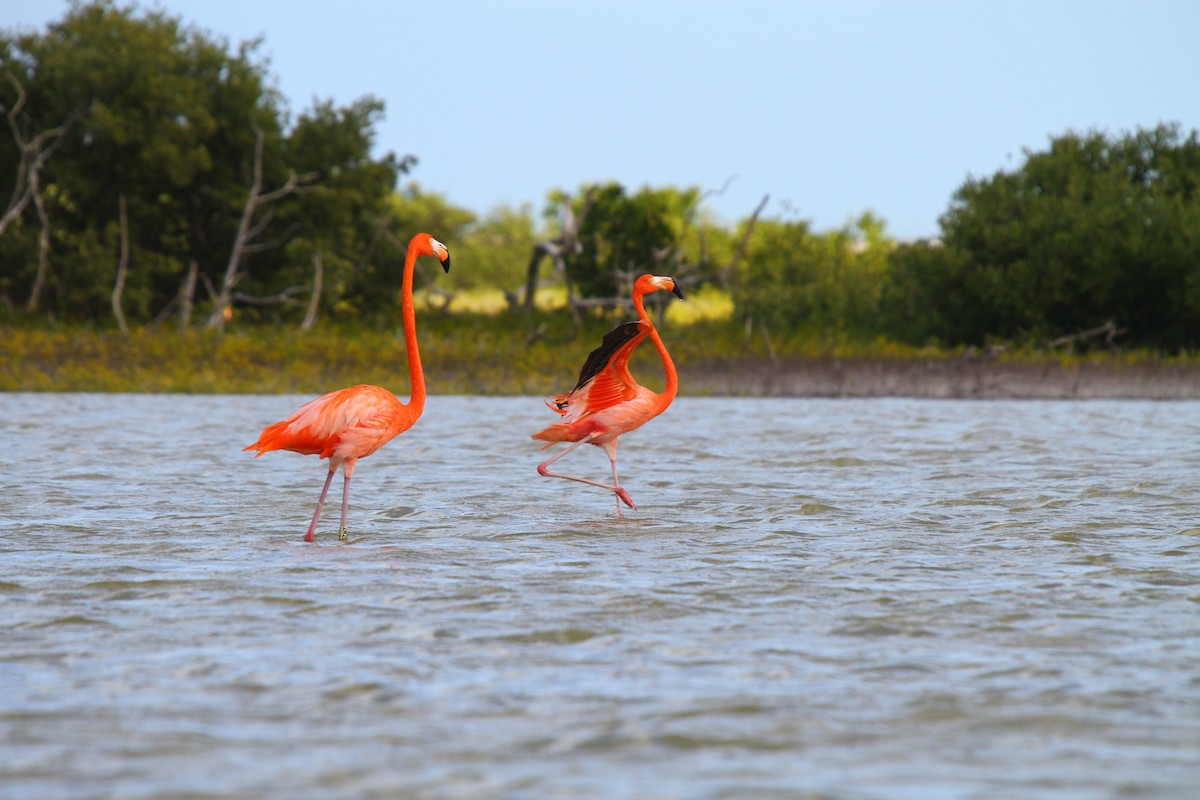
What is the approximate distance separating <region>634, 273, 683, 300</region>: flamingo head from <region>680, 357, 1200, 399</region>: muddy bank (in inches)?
513

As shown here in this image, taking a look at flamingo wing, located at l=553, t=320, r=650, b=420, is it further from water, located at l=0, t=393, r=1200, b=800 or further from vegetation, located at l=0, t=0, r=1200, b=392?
vegetation, located at l=0, t=0, r=1200, b=392

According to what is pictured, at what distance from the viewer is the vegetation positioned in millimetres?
28609

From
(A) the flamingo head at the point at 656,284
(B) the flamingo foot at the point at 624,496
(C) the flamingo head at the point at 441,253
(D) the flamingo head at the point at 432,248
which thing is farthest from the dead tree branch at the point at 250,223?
(C) the flamingo head at the point at 441,253

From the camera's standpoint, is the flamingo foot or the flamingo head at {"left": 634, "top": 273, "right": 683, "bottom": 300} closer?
the flamingo head at {"left": 634, "top": 273, "right": 683, "bottom": 300}

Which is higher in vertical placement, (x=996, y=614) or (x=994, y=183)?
(x=994, y=183)

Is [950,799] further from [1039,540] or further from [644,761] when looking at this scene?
[1039,540]

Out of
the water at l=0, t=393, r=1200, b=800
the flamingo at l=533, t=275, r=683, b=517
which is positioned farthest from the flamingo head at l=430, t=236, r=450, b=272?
the flamingo at l=533, t=275, r=683, b=517

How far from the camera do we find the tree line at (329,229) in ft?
95.2

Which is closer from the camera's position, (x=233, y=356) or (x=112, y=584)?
(x=112, y=584)

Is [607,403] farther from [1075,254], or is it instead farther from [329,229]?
[329,229]

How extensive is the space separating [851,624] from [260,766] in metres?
2.61

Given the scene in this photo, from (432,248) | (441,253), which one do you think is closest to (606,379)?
(432,248)

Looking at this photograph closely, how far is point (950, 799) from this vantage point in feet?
11.6

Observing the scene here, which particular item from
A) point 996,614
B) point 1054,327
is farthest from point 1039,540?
point 1054,327
